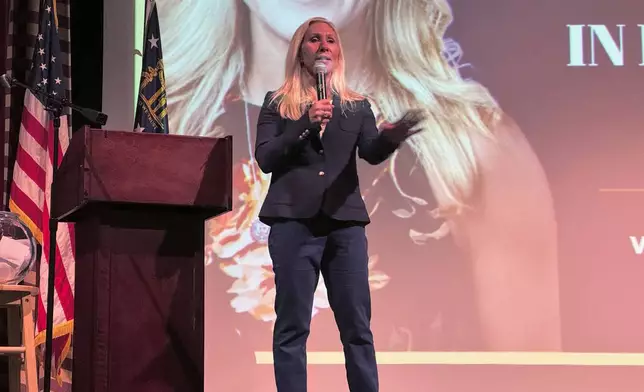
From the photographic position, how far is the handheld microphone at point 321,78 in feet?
7.32

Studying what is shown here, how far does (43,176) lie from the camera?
3.87 m

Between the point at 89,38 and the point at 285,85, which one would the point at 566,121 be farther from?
the point at 89,38

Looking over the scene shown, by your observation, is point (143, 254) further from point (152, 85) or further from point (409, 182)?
point (409, 182)

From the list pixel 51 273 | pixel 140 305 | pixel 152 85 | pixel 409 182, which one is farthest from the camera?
pixel 409 182

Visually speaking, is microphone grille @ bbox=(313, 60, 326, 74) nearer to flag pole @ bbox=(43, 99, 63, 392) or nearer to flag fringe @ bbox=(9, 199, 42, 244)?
flag pole @ bbox=(43, 99, 63, 392)

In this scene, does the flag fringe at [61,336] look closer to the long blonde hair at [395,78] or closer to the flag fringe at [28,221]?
the flag fringe at [28,221]

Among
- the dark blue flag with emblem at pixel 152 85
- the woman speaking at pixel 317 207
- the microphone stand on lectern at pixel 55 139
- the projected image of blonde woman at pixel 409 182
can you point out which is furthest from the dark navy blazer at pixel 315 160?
the projected image of blonde woman at pixel 409 182

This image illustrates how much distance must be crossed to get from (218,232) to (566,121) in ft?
6.08

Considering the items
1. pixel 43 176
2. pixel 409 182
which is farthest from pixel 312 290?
pixel 43 176

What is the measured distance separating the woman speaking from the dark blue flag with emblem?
132 cm

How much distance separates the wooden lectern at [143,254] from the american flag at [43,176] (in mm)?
1594

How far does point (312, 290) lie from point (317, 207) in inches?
9.9

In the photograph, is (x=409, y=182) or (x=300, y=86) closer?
(x=300, y=86)

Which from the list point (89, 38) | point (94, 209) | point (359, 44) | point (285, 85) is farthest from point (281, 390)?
point (89, 38)
